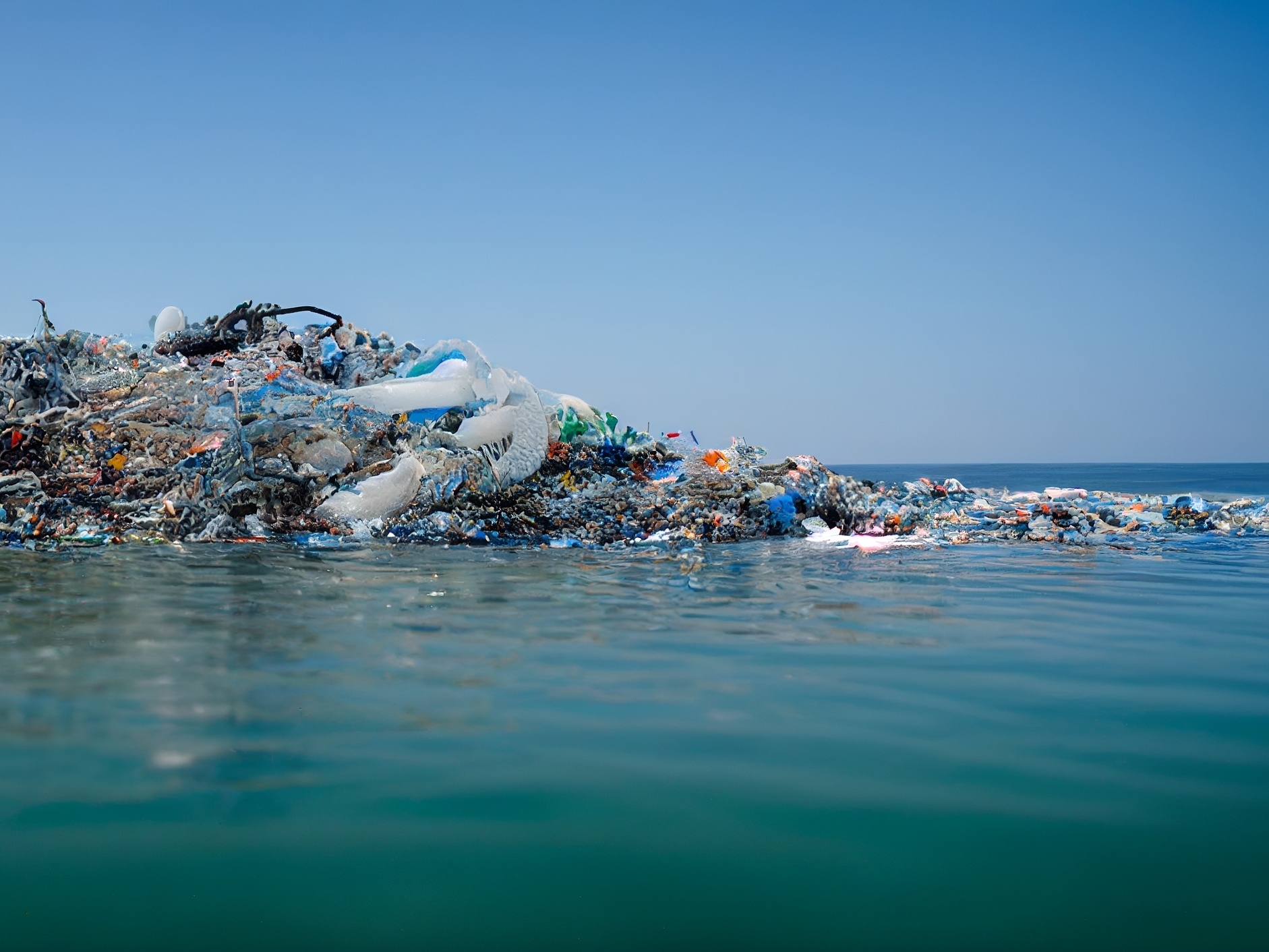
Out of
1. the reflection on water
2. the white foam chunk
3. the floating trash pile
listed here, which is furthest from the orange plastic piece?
the reflection on water

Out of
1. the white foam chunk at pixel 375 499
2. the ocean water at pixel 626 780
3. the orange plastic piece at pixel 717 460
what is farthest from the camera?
the orange plastic piece at pixel 717 460

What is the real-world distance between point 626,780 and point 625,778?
0.01 meters

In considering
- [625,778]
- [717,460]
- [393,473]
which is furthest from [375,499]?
[625,778]

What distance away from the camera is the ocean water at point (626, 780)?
1398 millimetres

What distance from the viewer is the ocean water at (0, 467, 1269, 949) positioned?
1398 mm

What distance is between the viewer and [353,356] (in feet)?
28.9

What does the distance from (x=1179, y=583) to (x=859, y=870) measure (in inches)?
171

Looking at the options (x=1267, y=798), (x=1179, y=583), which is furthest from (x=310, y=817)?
(x=1179, y=583)

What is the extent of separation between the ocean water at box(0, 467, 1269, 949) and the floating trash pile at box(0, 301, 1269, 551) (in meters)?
3.01

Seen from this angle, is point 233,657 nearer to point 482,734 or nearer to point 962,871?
point 482,734

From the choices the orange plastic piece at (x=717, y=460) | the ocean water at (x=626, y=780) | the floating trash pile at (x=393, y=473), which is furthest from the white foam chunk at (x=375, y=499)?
the ocean water at (x=626, y=780)

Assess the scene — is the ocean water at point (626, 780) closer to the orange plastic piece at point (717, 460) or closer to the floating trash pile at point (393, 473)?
the floating trash pile at point (393, 473)

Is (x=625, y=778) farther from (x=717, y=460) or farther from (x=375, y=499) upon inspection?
(x=717, y=460)

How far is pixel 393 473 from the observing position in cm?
686
